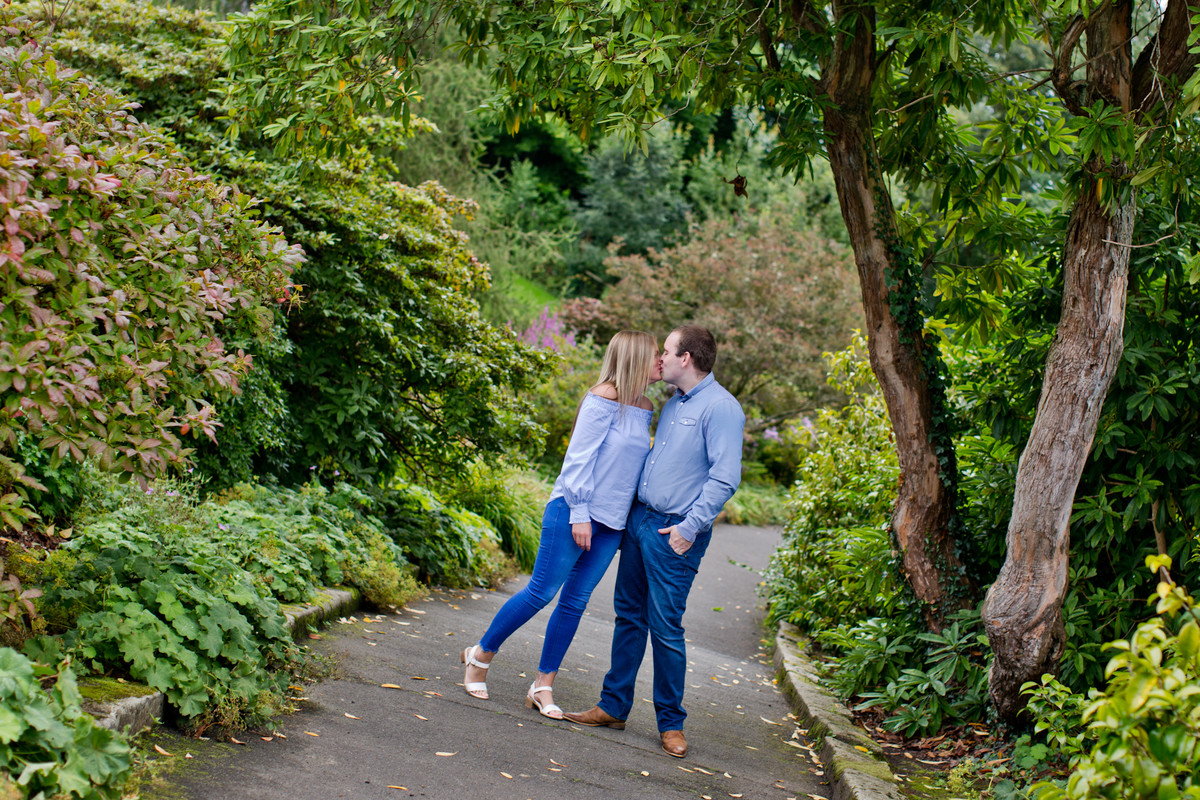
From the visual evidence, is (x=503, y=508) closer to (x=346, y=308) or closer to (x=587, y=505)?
(x=346, y=308)

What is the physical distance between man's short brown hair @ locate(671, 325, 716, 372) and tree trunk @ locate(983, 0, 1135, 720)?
158 cm

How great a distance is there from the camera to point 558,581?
4574mm

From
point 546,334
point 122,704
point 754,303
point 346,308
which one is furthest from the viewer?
point 754,303

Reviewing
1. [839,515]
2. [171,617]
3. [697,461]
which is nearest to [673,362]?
[697,461]

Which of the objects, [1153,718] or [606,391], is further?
[606,391]

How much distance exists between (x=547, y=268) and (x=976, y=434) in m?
24.5

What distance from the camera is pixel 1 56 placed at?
3273mm

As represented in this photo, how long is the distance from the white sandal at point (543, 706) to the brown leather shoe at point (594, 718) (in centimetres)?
6

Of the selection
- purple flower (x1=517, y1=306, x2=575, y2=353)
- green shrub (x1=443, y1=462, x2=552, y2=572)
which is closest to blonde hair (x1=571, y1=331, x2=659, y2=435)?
green shrub (x1=443, y1=462, x2=552, y2=572)

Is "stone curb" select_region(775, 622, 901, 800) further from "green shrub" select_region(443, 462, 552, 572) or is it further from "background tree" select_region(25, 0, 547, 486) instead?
"green shrub" select_region(443, 462, 552, 572)

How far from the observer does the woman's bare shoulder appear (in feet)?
15.1

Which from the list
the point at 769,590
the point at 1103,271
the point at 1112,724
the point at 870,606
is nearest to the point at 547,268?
the point at 769,590

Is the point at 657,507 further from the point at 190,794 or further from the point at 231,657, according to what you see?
the point at 190,794

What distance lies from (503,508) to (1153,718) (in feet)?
26.5
